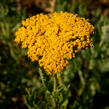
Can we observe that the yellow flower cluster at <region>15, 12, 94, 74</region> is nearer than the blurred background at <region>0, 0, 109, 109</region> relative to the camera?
Yes

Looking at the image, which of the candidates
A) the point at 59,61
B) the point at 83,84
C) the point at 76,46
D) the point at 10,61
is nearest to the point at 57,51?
the point at 59,61

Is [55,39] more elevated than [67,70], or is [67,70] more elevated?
[55,39]

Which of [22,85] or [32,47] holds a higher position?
[32,47]

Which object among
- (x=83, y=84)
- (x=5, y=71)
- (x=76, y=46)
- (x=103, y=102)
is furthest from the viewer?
(x=103, y=102)

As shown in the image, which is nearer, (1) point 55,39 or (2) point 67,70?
(1) point 55,39

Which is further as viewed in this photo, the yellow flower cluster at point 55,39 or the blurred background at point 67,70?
the blurred background at point 67,70

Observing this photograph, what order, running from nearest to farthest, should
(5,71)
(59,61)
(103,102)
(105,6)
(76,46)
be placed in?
1. (59,61)
2. (76,46)
3. (5,71)
4. (103,102)
5. (105,6)

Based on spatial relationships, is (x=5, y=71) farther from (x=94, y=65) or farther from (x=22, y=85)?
(x=94, y=65)

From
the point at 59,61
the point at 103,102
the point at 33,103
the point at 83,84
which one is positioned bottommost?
the point at 103,102
